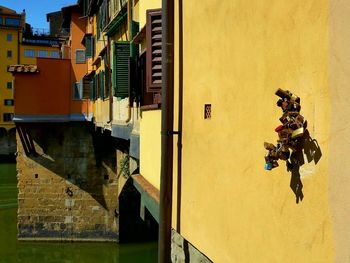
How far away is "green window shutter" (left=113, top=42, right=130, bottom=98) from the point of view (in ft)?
29.0

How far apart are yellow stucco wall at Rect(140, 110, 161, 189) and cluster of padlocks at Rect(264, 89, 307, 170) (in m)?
2.95

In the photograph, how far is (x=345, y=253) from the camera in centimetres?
212

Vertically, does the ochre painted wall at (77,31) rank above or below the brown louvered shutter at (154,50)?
above

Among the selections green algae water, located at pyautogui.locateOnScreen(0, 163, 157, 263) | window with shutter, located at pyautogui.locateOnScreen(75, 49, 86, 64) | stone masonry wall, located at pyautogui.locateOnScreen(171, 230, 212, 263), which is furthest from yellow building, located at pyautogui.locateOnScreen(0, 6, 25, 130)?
stone masonry wall, located at pyautogui.locateOnScreen(171, 230, 212, 263)

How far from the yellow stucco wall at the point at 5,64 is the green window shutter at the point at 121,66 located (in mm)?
45916

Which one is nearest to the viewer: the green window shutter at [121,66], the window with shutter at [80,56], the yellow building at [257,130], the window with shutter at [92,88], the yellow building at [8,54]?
the yellow building at [257,130]

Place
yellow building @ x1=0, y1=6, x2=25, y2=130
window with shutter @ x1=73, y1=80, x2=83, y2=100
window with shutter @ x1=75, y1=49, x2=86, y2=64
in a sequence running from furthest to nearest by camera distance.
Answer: yellow building @ x1=0, y1=6, x2=25, y2=130
window with shutter @ x1=75, y1=49, x2=86, y2=64
window with shutter @ x1=73, y1=80, x2=83, y2=100

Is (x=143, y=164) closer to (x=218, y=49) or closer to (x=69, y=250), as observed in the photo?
(x=218, y=49)

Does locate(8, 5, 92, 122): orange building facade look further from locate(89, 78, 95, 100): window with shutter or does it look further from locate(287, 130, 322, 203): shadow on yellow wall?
locate(287, 130, 322, 203): shadow on yellow wall

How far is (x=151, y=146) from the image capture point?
19.1 ft

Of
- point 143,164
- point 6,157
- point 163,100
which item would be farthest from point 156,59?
point 6,157

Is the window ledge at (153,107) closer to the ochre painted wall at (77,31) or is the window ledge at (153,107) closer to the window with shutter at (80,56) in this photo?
the window with shutter at (80,56)

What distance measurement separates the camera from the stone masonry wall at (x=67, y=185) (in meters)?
19.5

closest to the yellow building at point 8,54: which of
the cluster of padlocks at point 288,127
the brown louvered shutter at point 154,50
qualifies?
the brown louvered shutter at point 154,50
